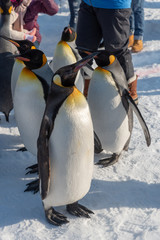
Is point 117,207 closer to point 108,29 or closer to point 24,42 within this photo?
point 24,42

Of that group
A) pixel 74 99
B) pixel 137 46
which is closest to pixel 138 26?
pixel 137 46

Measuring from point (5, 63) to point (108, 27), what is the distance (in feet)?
2.61

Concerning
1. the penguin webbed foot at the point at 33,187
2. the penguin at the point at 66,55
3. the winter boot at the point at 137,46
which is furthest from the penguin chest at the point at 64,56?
the winter boot at the point at 137,46

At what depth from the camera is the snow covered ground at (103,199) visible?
1815 mm

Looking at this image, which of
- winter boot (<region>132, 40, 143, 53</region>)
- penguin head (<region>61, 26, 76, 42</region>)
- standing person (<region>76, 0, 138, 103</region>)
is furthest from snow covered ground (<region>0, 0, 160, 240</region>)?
winter boot (<region>132, 40, 143, 53</region>)

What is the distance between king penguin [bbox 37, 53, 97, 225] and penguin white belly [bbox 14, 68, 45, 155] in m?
0.30

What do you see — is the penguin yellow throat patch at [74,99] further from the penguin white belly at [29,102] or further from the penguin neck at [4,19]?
the penguin neck at [4,19]

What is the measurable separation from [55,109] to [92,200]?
654mm

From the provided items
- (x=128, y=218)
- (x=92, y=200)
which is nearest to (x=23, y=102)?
(x=92, y=200)

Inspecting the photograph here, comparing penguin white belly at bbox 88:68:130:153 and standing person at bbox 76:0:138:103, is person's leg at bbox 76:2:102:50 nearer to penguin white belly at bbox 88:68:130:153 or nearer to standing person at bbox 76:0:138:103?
standing person at bbox 76:0:138:103

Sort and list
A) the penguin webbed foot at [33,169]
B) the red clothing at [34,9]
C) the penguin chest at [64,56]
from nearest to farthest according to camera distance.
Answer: the penguin webbed foot at [33,169]
the penguin chest at [64,56]
the red clothing at [34,9]

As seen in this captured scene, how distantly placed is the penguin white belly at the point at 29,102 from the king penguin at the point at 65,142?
30 cm

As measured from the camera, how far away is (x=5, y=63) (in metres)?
2.70

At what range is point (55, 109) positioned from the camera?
5.45 ft
